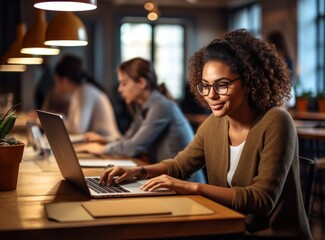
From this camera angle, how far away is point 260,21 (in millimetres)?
9602

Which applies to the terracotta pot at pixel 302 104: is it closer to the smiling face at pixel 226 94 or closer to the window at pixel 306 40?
the window at pixel 306 40

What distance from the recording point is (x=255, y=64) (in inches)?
82.4

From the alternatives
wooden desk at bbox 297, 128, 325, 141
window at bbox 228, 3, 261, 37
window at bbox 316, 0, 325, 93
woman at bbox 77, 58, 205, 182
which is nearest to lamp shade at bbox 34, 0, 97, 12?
woman at bbox 77, 58, 205, 182

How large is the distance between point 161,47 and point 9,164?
898cm

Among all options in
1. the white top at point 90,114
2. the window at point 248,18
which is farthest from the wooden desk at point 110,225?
the window at point 248,18

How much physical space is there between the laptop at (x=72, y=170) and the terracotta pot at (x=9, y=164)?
5.4 inches

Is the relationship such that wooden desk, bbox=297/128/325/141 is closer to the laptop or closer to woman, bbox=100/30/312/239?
woman, bbox=100/30/312/239

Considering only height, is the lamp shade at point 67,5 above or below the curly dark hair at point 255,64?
above

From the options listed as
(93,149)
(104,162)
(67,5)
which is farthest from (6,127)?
(93,149)

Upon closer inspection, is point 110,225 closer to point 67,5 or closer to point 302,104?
point 67,5

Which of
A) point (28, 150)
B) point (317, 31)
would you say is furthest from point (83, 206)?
point (317, 31)

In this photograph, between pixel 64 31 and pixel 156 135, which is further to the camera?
pixel 156 135

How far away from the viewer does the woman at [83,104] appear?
16.5ft

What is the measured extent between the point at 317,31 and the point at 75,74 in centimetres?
460
